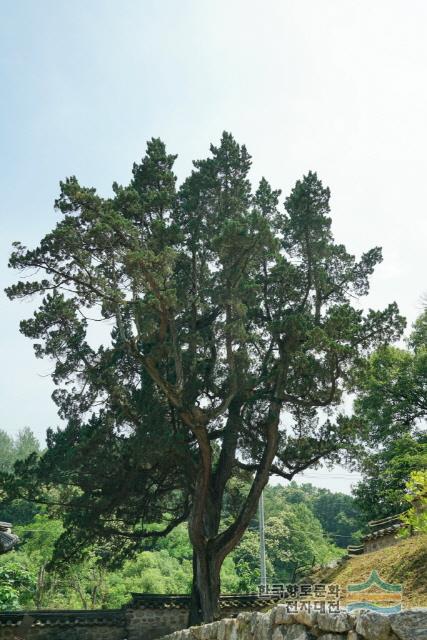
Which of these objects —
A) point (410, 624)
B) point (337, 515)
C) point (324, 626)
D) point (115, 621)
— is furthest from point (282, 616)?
point (337, 515)

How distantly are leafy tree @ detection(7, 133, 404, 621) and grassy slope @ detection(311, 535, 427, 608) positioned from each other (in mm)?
2501

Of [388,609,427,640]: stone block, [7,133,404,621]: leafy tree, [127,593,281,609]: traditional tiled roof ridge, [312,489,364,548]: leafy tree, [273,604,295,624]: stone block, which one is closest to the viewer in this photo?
[388,609,427,640]: stone block

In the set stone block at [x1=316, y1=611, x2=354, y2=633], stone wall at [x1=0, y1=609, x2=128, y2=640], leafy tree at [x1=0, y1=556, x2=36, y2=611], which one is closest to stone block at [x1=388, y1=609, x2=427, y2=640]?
stone block at [x1=316, y1=611, x2=354, y2=633]

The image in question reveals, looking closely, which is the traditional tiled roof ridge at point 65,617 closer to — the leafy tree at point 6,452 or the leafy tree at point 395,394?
the leafy tree at point 395,394

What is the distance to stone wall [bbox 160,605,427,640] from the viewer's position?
4086mm

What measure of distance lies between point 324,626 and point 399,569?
7.26 metres

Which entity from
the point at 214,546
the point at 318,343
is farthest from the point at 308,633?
the point at 214,546

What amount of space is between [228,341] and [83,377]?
3.84 meters

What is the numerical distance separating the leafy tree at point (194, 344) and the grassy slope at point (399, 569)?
2501mm

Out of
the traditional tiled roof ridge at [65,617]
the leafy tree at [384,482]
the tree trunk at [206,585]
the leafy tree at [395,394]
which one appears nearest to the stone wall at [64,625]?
the traditional tiled roof ridge at [65,617]

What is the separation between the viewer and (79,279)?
13.1 meters

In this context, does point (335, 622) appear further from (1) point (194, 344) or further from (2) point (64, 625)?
(2) point (64, 625)

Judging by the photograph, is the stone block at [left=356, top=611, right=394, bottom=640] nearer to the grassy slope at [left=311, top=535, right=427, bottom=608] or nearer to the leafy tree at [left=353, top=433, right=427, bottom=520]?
the grassy slope at [left=311, top=535, right=427, bottom=608]

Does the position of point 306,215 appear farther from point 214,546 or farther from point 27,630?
point 27,630
